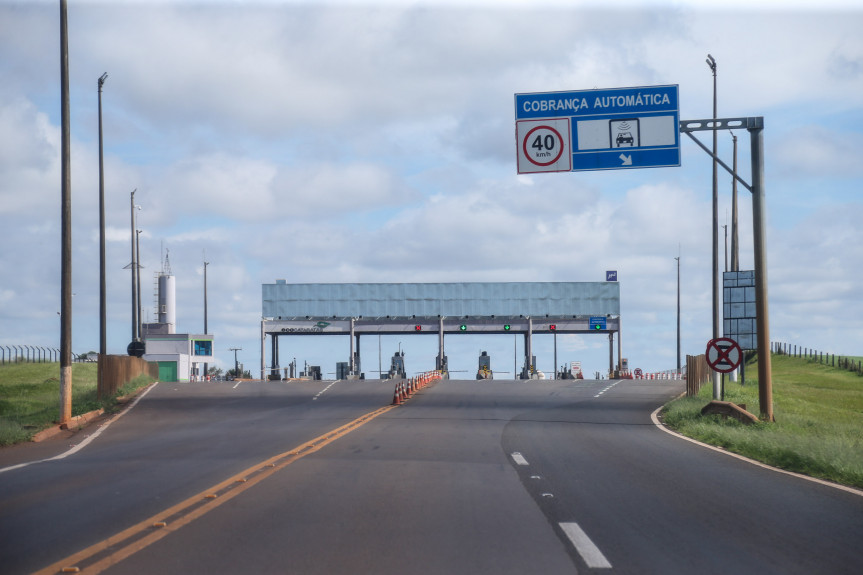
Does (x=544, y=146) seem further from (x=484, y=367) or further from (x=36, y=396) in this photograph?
(x=484, y=367)

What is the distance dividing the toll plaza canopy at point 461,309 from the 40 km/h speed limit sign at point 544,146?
62.0 m

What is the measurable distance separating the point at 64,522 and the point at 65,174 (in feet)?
64.8

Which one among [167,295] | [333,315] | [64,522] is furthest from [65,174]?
[167,295]

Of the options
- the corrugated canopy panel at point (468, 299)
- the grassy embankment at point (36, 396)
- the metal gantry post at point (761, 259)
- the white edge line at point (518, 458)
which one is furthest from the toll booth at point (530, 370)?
the white edge line at point (518, 458)

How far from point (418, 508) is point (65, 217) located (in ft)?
65.7

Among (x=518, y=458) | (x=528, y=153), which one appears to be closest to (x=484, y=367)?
(x=528, y=153)

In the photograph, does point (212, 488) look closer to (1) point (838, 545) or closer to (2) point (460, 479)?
(2) point (460, 479)

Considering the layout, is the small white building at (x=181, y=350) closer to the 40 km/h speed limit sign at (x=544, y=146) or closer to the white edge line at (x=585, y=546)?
the 40 km/h speed limit sign at (x=544, y=146)

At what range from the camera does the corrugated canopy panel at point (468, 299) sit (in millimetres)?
88812

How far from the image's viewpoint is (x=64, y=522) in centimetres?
977

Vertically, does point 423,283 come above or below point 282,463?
above

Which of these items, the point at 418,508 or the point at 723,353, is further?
the point at 723,353

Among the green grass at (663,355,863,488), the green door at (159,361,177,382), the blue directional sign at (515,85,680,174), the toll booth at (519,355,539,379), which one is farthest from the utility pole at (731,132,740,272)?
the green door at (159,361,177,382)

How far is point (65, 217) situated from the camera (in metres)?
27.5
